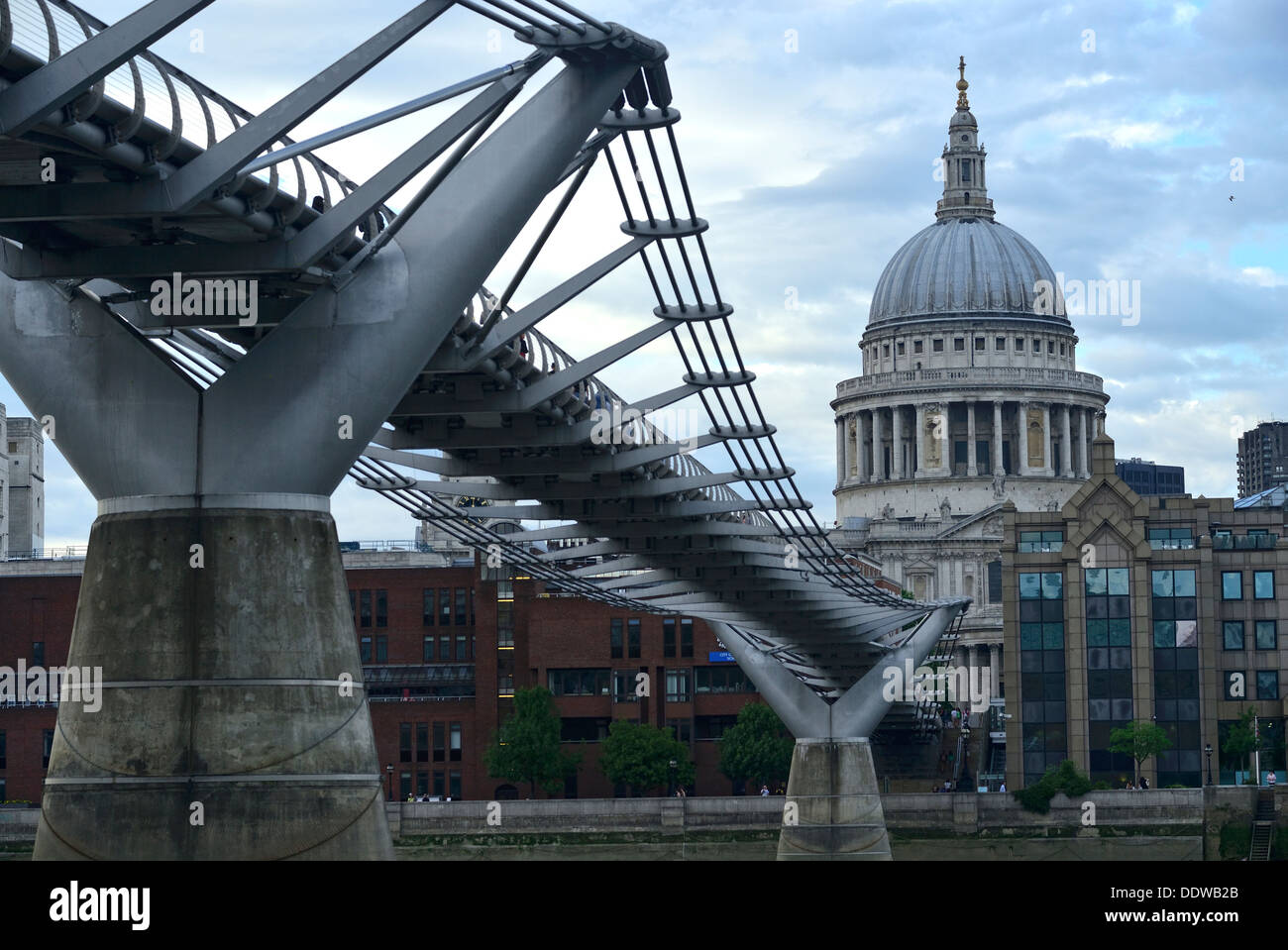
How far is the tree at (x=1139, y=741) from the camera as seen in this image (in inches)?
3228

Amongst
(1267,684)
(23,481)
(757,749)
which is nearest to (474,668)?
(757,749)

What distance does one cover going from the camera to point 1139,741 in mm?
82125

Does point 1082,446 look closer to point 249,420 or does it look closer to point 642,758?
point 642,758

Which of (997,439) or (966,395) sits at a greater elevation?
(966,395)

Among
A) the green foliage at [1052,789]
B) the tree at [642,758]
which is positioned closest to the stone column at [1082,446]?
the tree at [642,758]

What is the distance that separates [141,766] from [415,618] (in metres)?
80.5

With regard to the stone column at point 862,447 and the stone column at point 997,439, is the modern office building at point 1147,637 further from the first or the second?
the stone column at point 862,447

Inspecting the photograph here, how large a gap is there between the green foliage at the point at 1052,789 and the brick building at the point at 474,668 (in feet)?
68.5

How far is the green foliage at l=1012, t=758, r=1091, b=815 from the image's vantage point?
273ft

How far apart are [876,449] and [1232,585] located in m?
82.3

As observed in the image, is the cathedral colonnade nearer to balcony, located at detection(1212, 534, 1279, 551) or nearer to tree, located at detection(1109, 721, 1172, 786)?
balcony, located at detection(1212, 534, 1279, 551)
